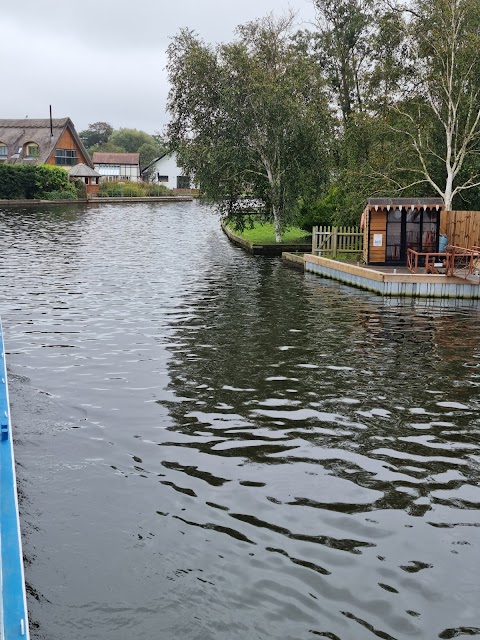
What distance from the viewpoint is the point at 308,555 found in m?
8.28

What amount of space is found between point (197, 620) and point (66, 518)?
9.12 feet

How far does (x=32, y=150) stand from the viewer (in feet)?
372

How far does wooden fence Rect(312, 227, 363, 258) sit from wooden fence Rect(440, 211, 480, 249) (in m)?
5.65

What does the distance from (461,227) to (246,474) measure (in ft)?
86.0

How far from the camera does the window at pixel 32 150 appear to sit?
112000 millimetres

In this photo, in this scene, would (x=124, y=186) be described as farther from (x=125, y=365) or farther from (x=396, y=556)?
(x=396, y=556)

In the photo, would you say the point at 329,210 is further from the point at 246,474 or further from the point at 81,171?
the point at 81,171

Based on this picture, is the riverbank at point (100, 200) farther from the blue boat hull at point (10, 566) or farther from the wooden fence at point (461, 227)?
the blue boat hull at point (10, 566)

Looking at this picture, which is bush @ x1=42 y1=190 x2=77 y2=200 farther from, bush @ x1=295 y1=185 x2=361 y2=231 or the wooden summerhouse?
the wooden summerhouse

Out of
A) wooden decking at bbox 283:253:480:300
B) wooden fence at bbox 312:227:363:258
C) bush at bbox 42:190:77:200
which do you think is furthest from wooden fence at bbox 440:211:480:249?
bush at bbox 42:190:77:200

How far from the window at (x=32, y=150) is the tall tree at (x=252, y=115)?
229 ft

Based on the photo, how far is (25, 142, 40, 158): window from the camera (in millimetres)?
112000

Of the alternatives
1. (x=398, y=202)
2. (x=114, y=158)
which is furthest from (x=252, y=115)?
(x=114, y=158)

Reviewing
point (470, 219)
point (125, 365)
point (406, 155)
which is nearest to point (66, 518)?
point (125, 365)
